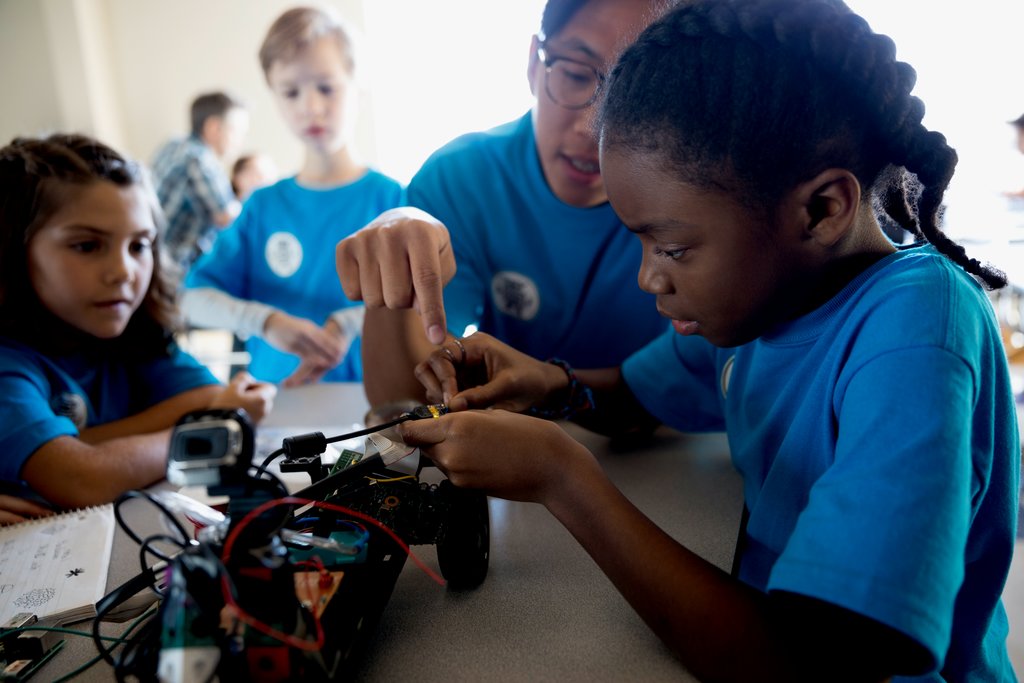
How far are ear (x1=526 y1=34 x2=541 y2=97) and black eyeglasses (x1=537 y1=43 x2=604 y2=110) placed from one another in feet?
0.17

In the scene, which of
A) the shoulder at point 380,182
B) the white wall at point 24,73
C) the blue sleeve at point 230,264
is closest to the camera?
the blue sleeve at point 230,264

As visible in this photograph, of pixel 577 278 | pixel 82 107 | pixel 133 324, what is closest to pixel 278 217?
pixel 133 324

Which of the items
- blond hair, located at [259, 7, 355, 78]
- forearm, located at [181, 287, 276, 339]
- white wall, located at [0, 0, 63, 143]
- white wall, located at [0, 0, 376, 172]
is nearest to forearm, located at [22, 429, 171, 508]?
forearm, located at [181, 287, 276, 339]

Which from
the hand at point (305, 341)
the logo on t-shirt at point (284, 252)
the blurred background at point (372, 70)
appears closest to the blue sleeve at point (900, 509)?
the hand at point (305, 341)

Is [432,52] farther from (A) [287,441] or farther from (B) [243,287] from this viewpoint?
(A) [287,441]

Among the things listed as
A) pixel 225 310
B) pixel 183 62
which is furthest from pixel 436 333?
pixel 183 62

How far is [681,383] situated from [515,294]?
0.39 metres

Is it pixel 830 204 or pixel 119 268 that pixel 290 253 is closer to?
pixel 119 268

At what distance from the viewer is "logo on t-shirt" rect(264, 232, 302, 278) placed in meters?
1.91

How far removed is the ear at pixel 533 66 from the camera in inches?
46.0

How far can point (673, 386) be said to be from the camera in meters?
1.07

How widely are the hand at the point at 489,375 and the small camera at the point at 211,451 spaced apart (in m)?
0.43

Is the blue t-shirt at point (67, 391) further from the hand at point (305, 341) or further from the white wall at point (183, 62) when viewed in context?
the white wall at point (183, 62)

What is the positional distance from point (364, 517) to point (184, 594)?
6.7 inches
